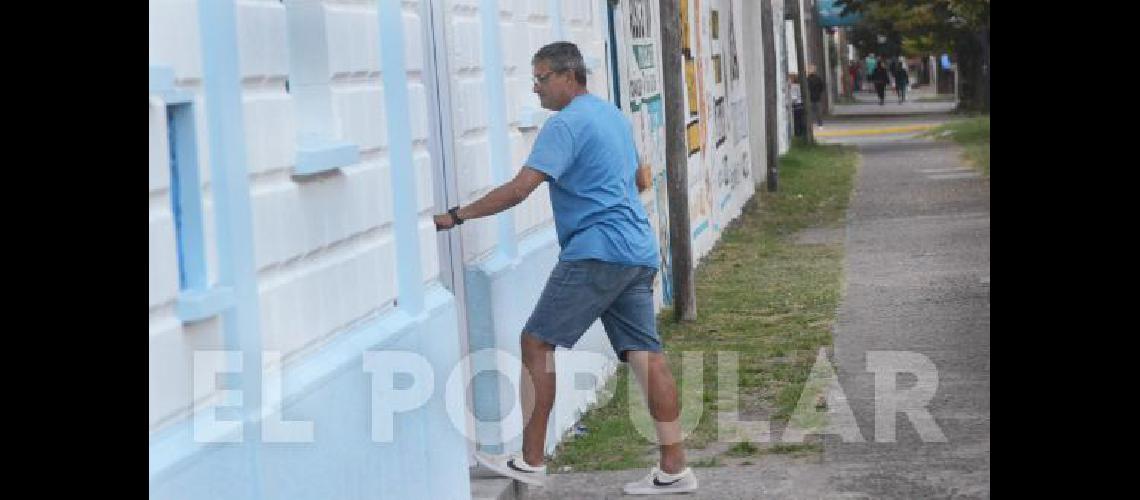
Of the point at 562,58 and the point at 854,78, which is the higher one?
the point at 562,58

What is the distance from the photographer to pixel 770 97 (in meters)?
25.9

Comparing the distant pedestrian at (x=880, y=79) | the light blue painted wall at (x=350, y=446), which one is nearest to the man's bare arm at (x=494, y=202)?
the light blue painted wall at (x=350, y=446)

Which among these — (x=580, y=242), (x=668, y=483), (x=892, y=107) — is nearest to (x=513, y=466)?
(x=668, y=483)

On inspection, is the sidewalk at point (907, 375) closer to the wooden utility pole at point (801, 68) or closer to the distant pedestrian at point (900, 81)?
the wooden utility pole at point (801, 68)

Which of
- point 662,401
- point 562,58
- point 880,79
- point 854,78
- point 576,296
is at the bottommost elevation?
point 854,78

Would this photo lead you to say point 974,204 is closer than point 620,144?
No

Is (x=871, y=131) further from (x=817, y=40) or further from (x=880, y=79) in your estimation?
(x=880, y=79)

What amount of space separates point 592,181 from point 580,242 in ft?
0.80

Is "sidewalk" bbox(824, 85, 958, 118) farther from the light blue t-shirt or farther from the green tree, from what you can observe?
the light blue t-shirt

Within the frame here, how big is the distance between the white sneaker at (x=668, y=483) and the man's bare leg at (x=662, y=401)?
0.03m
